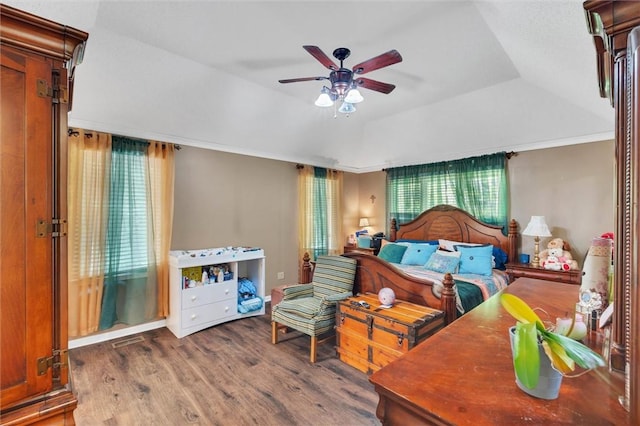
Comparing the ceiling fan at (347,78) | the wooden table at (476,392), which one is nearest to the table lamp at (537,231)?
the ceiling fan at (347,78)

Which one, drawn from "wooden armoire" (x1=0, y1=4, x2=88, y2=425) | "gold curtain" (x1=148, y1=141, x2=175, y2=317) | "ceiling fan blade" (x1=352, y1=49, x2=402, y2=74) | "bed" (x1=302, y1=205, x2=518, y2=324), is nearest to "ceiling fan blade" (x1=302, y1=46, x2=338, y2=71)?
"ceiling fan blade" (x1=352, y1=49, x2=402, y2=74)

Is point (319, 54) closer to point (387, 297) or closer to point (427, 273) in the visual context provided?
point (387, 297)

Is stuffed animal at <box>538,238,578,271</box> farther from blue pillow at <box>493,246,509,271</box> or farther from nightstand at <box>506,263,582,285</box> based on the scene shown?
blue pillow at <box>493,246,509,271</box>

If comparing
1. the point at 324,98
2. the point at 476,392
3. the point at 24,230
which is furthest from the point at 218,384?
the point at 324,98

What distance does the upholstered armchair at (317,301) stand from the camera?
8.98ft

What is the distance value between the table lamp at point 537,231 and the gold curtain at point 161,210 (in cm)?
440

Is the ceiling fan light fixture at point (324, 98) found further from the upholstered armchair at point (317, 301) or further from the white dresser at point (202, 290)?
the white dresser at point (202, 290)

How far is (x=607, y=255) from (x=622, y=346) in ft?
2.06

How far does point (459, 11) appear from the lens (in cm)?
218

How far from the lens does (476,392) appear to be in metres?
0.81

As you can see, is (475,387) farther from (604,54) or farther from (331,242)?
(331,242)

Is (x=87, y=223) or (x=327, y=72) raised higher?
(x=327, y=72)

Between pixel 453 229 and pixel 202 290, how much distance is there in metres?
3.64

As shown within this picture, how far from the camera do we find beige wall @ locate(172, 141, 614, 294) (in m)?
3.49
